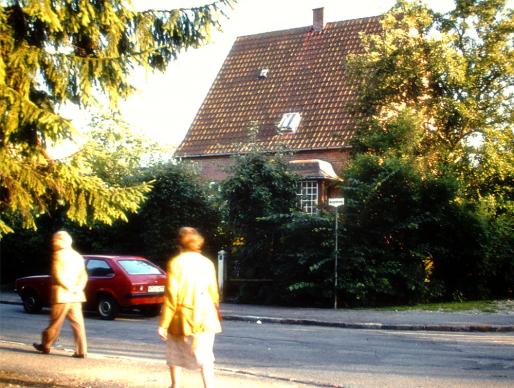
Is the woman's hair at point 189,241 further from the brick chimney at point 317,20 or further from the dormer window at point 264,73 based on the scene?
the brick chimney at point 317,20

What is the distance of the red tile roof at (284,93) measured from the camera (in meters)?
34.0

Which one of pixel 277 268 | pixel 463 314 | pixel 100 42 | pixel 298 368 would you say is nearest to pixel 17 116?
pixel 100 42

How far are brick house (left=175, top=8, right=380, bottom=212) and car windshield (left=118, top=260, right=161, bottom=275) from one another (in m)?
13.2

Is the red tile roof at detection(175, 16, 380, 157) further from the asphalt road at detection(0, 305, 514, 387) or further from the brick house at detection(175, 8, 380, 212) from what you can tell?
the asphalt road at detection(0, 305, 514, 387)

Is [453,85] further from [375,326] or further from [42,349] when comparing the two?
[42,349]

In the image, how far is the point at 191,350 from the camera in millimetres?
6918

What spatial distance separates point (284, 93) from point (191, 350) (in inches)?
1214

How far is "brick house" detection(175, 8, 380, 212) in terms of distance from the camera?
33.4 m

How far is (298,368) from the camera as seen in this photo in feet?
32.4

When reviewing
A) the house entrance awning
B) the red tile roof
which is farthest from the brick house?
the house entrance awning

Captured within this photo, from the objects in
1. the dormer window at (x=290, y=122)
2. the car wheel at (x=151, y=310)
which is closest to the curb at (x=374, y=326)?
the car wheel at (x=151, y=310)

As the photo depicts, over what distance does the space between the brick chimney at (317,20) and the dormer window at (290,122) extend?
22.9 ft

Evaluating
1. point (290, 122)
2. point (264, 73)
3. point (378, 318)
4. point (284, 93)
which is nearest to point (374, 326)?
point (378, 318)

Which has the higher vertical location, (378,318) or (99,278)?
(99,278)
